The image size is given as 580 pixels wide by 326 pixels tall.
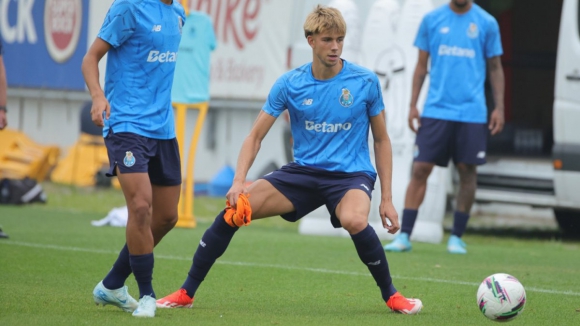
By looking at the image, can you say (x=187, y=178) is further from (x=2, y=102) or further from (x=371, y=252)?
(x=371, y=252)

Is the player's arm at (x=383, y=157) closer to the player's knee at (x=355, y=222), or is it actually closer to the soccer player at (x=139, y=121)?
the player's knee at (x=355, y=222)

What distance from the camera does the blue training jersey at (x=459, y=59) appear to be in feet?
33.4

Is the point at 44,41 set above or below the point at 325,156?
below

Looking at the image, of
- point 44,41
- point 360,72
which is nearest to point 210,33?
point 360,72

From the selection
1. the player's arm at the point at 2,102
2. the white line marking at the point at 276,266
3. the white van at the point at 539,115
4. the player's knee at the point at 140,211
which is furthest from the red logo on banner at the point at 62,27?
the player's knee at the point at 140,211

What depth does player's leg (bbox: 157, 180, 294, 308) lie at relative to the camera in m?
6.41

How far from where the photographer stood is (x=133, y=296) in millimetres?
7098

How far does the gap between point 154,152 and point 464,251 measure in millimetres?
4751

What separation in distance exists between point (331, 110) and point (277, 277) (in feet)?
6.72

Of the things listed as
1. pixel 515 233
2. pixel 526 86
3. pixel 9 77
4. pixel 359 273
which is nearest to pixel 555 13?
pixel 526 86

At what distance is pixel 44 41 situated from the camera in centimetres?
2097

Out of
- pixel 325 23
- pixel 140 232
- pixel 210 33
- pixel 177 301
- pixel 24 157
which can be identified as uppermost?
pixel 325 23

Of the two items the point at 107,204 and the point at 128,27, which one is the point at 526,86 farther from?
the point at 128,27

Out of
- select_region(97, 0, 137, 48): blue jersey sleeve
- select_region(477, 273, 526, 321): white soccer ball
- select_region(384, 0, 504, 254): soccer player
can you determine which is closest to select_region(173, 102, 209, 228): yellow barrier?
select_region(384, 0, 504, 254): soccer player
